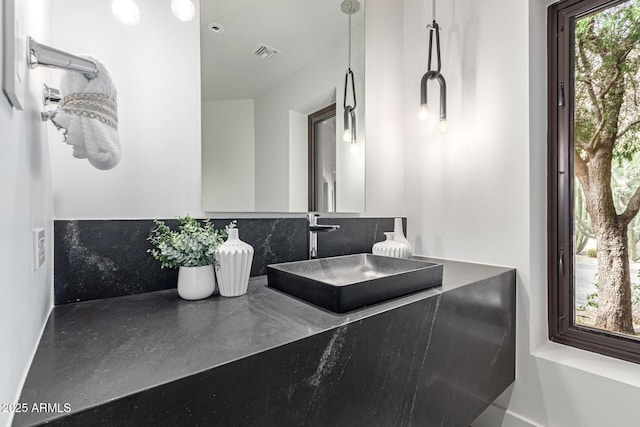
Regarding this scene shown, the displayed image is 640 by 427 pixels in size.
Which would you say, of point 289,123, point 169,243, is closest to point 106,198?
point 169,243

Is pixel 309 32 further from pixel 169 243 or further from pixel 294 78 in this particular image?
pixel 169 243

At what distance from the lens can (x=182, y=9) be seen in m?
1.20

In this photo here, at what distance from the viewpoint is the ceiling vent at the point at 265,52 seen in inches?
56.6

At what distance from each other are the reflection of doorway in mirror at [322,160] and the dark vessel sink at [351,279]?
12.7 inches

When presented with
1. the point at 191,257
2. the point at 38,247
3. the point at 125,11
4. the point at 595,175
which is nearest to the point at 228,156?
the point at 191,257

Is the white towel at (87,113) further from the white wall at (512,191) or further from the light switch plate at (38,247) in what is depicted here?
the white wall at (512,191)

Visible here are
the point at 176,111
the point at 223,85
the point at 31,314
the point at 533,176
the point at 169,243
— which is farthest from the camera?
the point at 533,176

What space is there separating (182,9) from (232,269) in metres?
1.00

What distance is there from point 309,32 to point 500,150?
3.74 feet

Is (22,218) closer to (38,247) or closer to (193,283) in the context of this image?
(38,247)

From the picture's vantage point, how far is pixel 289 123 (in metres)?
1.53

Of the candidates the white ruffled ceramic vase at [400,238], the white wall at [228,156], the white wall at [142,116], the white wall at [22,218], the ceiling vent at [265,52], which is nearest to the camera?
the white wall at [22,218]

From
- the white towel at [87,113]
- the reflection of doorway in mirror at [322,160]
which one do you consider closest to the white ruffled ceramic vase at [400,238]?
the reflection of doorway in mirror at [322,160]

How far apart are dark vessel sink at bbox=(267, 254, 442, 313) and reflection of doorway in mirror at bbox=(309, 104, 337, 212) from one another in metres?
0.32
